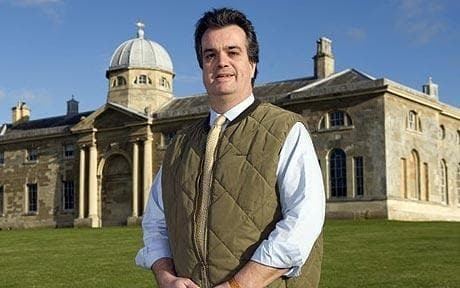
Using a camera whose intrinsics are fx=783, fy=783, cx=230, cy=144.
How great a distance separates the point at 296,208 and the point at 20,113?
56034 millimetres

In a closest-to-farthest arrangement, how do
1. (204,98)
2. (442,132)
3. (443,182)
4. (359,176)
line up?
(359,176), (443,182), (442,132), (204,98)

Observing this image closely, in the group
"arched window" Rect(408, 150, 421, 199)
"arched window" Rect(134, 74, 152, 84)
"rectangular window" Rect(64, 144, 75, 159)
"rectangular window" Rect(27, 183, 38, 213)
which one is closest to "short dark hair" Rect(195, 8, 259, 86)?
"arched window" Rect(408, 150, 421, 199)

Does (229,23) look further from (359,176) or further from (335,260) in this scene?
(359,176)

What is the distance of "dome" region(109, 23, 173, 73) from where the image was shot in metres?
48.7

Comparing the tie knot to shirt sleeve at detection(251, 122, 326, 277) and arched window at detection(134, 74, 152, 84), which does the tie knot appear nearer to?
shirt sleeve at detection(251, 122, 326, 277)

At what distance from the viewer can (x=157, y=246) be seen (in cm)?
403

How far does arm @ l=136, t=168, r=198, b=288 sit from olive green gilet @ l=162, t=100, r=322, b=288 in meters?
0.07

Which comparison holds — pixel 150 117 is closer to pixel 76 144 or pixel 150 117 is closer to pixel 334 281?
pixel 76 144

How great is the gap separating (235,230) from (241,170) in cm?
→ 29

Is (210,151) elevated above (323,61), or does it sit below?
below

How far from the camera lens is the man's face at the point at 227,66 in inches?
152

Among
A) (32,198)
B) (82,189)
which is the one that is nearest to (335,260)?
(82,189)

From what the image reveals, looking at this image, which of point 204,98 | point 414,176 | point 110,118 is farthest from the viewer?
point 110,118

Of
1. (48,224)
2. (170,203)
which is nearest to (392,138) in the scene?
(48,224)
